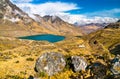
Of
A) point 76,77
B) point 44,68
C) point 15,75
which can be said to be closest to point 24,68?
point 15,75

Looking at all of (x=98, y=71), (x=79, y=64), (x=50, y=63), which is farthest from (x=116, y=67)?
(x=50, y=63)

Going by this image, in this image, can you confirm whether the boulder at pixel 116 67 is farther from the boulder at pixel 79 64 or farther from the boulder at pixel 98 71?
the boulder at pixel 79 64

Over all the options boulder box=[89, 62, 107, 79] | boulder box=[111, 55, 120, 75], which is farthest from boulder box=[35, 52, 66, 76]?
boulder box=[111, 55, 120, 75]

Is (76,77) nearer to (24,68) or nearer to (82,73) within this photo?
(82,73)

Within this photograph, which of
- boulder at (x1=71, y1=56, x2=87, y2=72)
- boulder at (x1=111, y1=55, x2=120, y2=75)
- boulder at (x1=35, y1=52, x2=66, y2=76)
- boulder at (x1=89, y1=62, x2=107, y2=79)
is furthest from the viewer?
boulder at (x1=71, y1=56, x2=87, y2=72)

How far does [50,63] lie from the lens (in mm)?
33094

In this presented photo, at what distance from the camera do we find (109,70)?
28.6 m

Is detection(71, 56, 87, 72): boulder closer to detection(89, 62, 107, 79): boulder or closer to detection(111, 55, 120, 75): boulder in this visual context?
detection(89, 62, 107, 79): boulder

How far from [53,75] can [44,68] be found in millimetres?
1592

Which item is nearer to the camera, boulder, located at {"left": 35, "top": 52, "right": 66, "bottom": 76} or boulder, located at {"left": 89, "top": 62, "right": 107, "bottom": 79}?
boulder, located at {"left": 89, "top": 62, "right": 107, "bottom": 79}

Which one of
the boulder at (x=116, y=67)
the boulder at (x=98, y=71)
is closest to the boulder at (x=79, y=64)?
the boulder at (x=98, y=71)

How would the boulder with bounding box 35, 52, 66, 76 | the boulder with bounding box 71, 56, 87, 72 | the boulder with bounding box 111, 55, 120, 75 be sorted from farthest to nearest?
the boulder with bounding box 71, 56, 87, 72 → the boulder with bounding box 35, 52, 66, 76 → the boulder with bounding box 111, 55, 120, 75

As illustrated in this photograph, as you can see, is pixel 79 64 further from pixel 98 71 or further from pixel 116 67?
pixel 116 67

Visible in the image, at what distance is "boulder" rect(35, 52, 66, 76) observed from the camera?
3233 cm
